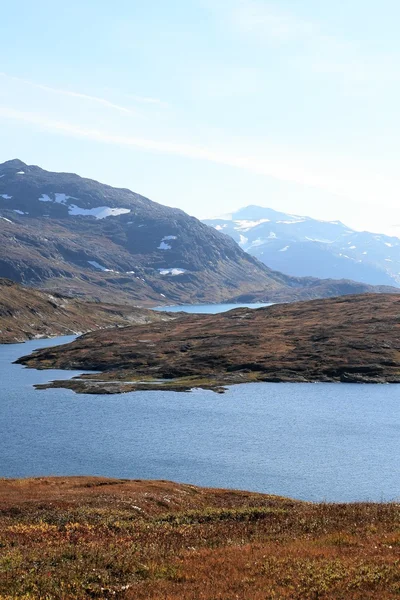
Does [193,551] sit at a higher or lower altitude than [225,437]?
higher

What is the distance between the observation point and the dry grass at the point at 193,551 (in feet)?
73.6

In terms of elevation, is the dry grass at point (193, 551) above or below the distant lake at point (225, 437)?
above

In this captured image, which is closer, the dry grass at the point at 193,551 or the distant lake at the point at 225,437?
the dry grass at the point at 193,551

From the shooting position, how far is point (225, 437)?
11512 centimetres

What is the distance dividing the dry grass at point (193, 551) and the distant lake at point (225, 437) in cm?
4218

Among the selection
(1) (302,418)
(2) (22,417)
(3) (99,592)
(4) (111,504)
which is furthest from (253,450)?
(3) (99,592)

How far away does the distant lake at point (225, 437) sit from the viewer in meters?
88.4

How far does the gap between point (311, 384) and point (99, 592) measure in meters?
160

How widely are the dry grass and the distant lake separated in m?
42.2

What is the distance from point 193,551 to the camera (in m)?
28.6

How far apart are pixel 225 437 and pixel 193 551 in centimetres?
8766

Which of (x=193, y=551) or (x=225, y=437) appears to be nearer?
(x=193, y=551)

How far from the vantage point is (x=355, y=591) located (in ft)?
71.2

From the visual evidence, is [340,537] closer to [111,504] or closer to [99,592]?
[99,592]
